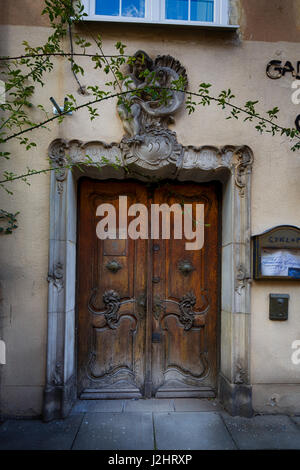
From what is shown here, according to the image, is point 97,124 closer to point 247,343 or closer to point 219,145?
point 219,145

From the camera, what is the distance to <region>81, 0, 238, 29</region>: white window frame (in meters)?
3.23

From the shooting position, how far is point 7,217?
3191 millimetres

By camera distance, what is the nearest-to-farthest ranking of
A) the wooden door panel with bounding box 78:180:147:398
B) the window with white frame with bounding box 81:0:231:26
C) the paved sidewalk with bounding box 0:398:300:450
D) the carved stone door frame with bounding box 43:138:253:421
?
the paved sidewalk with bounding box 0:398:300:450 < the carved stone door frame with bounding box 43:138:253:421 < the window with white frame with bounding box 81:0:231:26 < the wooden door panel with bounding box 78:180:147:398

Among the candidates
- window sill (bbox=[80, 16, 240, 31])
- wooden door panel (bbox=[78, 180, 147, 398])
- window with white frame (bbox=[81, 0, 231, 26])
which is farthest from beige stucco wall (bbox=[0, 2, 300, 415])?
wooden door panel (bbox=[78, 180, 147, 398])

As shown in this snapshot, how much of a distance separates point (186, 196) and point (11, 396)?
9.43 feet

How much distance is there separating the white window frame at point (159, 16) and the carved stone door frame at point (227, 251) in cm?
119

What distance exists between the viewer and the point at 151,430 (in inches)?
114

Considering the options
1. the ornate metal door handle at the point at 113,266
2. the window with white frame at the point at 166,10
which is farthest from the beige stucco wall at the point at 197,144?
the ornate metal door handle at the point at 113,266

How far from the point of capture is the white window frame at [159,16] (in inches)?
127

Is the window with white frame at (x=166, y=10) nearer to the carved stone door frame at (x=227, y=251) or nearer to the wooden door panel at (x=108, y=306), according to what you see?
the carved stone door frame at (x=227, y=251)

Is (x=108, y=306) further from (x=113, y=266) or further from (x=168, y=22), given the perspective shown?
(x=168, y=22)

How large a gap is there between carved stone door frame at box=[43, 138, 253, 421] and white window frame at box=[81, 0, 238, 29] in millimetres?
1193

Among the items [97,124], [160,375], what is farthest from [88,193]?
[160,375]

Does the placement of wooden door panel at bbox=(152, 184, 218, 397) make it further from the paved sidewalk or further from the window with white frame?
the window with white frame
